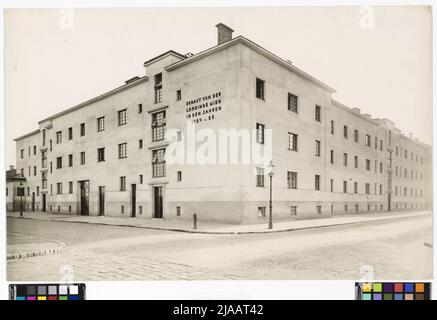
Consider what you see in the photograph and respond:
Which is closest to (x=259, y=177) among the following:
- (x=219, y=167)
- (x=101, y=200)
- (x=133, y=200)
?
(x=219, y=167)

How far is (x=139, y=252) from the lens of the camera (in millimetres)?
10469

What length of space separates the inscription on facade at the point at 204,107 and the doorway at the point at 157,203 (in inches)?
326

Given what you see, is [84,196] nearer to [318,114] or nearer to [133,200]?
[133,200]

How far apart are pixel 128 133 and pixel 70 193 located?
9008 mm

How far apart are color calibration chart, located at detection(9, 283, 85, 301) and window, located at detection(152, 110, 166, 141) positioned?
55.6ft

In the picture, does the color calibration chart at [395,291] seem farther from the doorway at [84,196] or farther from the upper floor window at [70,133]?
the upper floor window at [70,133]

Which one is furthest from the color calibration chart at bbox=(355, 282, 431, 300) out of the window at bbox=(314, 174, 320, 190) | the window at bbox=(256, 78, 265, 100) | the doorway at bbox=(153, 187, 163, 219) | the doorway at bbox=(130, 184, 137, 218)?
the doorway at bbox=(130, 184, 137, 218)

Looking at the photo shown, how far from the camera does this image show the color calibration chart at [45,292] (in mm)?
6951

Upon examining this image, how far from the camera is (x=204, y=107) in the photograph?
18.0 meters

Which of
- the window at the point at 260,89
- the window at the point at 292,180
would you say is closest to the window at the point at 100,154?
the window at the point at 260,89

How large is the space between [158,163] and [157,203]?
3.13m

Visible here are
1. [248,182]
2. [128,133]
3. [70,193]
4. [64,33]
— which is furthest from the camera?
[70,193]
